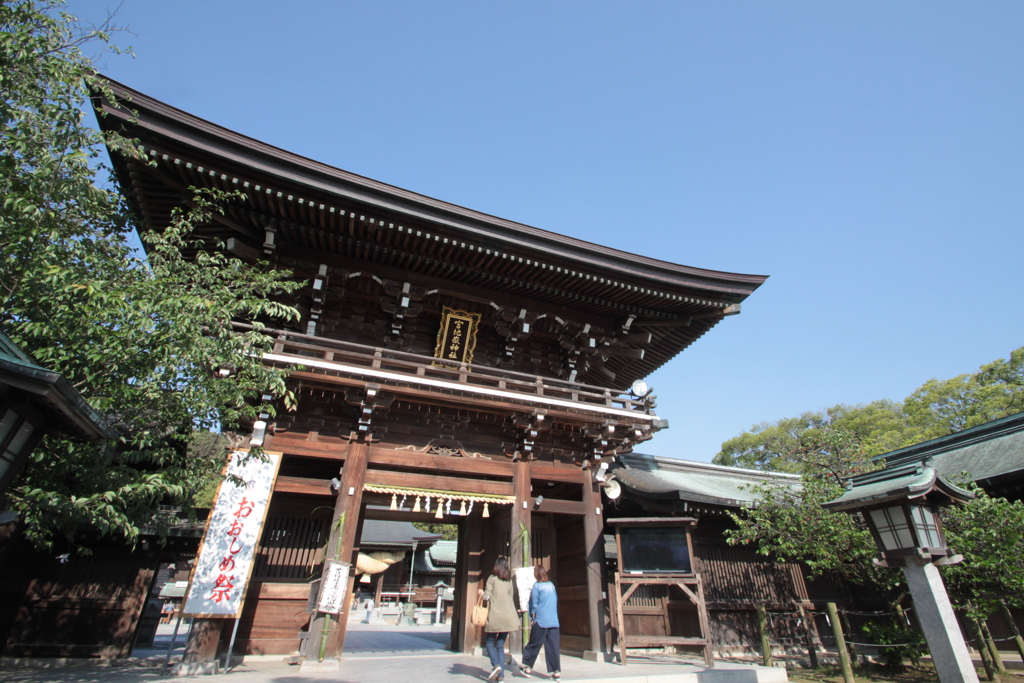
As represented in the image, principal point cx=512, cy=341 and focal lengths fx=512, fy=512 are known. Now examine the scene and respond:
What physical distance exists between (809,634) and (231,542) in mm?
12301

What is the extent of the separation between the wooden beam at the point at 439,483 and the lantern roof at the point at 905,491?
19.1 feet

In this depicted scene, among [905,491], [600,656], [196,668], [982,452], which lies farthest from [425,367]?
[982,452]

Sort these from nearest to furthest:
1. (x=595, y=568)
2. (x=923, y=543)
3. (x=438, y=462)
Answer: (x=923, y=543), (x=438, y=462), (x=595, y=568)

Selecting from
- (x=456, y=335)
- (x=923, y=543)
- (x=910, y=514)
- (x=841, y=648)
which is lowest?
(x=841, y=648)

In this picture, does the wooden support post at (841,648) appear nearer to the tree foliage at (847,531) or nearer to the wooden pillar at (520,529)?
the tree foliage at (847,531)

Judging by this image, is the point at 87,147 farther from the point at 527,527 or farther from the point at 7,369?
the point at 527,527

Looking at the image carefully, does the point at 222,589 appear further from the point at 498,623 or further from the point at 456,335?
the point at 456,335

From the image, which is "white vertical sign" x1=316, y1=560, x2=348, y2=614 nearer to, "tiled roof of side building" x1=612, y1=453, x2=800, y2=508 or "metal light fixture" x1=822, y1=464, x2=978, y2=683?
"tiled roof of side building" x1=612, y1=453, x2=800, y2=508

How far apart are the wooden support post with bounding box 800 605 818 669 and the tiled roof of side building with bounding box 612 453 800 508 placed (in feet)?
9.02

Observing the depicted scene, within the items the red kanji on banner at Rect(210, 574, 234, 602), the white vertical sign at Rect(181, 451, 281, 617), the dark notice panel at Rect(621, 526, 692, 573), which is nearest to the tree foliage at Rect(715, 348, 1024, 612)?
the dark notice panel at Rect(621, 526, 692, 573)

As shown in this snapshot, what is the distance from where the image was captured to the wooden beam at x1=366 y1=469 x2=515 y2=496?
9.65m

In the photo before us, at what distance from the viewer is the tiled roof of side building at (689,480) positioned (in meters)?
11.3

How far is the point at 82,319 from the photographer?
19.1 ft

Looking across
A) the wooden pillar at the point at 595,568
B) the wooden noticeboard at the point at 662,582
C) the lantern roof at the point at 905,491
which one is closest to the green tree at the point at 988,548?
the lantern roof at the point at 905,491
